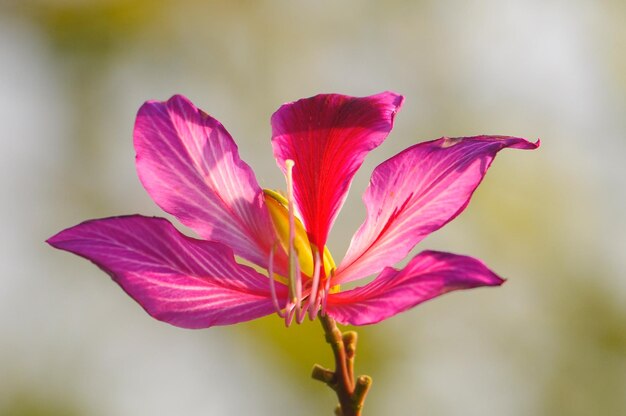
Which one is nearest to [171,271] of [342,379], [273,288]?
[273,288]

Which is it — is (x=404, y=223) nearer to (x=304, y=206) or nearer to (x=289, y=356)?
(x=304, y=206)

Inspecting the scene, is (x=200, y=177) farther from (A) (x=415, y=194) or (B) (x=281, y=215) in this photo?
(A) (x=415, y=194)

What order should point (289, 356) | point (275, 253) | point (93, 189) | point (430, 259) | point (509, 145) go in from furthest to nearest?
point (93, 189), point (289, 356), point (275, 253), point (509, 145), point (430, 259)

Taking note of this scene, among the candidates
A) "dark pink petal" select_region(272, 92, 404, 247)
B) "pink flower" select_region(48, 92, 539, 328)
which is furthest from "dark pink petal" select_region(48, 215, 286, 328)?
"dark pink petal" select_region(272, 92, 404, 247)

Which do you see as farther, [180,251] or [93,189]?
[93,189]

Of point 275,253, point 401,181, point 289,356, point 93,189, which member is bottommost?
point 289,356

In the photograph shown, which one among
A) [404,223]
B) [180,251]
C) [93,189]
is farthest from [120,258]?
[93,189]
